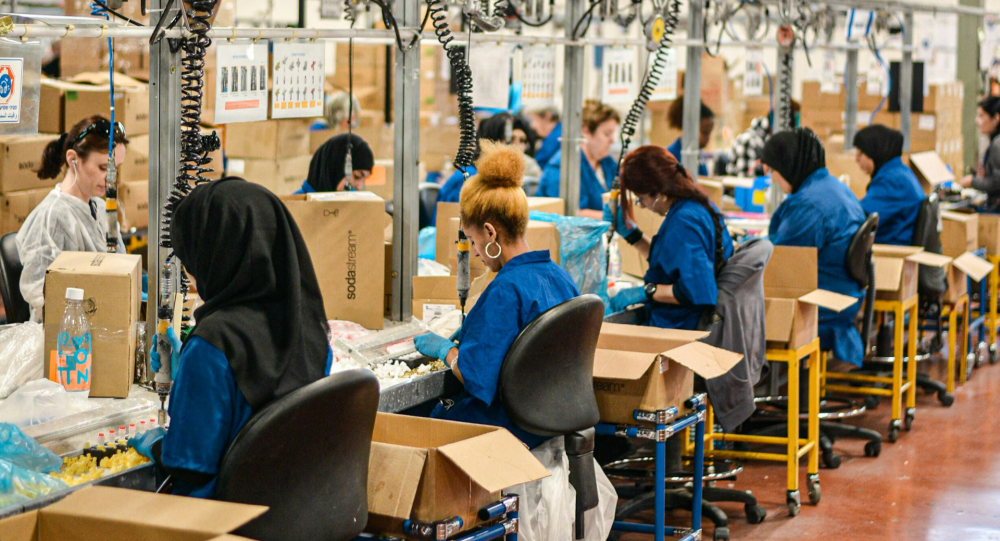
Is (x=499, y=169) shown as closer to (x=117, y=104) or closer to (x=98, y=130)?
(x=98, y=130)

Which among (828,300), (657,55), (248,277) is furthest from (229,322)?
(657,55)

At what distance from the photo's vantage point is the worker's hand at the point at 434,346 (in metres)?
3.36

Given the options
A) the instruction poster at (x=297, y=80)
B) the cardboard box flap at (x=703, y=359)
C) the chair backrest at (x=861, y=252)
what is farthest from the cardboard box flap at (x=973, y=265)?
the instruction poster at (x=297, y=80)

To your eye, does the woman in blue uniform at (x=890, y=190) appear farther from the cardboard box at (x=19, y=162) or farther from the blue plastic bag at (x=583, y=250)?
the cardboard box at (x=19, y=162)

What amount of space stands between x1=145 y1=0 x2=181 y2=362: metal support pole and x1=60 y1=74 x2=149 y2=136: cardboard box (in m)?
3.33

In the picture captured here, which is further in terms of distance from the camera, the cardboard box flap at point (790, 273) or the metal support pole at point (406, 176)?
the cardboard box flap at point (790, 273)

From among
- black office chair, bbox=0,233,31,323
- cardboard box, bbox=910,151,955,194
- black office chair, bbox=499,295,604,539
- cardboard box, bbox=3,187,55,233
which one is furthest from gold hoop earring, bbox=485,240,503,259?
cardboard box, bbox=910,151,955,194

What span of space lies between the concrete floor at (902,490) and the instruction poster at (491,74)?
1.89 metres

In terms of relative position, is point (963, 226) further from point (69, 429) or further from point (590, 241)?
point (69, 429)

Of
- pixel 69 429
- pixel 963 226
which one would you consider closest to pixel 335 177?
pixel 69 429

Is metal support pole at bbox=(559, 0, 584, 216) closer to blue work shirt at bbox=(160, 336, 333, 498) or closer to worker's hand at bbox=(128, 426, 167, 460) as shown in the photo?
worker's hand at bbox=(128, 426, 167, 460)

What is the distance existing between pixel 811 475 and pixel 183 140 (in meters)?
3.12

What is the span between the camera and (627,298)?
4.52 metres

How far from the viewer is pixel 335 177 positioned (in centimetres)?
523
